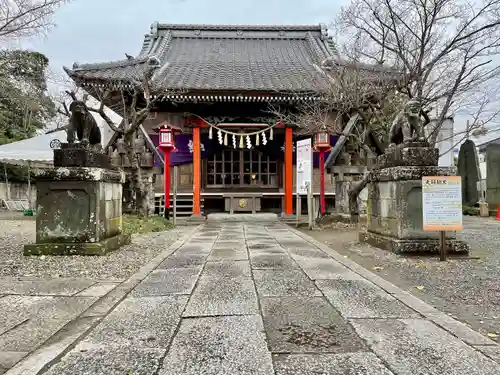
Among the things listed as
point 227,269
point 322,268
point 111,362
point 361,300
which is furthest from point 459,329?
point 227,269

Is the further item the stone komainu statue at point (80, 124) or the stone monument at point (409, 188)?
the stone komainu statue at point (80, 124)

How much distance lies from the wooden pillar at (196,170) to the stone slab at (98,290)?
9.55 meters

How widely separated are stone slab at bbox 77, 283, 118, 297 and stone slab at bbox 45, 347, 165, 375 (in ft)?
4.69

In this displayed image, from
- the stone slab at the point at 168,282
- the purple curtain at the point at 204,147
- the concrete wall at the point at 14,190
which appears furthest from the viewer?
the concrete wall at the point at 14,190

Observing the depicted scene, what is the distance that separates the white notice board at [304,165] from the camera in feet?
37.6

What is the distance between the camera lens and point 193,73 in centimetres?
1486

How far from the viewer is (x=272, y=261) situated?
5824 mm

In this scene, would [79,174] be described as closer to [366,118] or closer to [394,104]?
[366,118]

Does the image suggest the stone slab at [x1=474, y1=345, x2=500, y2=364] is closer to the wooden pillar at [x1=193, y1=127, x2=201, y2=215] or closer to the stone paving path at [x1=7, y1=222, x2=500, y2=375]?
the stone paving path at [x1=7, y1=222, x2=500, y2=375]

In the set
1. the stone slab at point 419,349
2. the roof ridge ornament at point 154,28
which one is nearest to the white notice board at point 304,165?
the stone slab at point 419,349

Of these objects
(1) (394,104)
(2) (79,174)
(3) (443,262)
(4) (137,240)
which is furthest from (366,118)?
(2) (79,174)

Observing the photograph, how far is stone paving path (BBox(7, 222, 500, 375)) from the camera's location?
230 centimetres

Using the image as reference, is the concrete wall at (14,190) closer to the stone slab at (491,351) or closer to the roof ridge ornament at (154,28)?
the roof ridge ornament at (154,28)

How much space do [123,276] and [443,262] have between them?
459 centimetres
